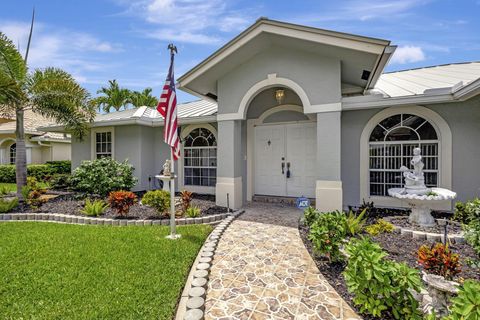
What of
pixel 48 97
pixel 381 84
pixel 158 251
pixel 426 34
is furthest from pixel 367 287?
pixel 48 97

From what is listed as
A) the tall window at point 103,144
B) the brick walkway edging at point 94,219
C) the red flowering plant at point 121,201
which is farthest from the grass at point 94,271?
the tall window at point 103,144

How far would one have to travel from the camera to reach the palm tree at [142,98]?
2925 cm

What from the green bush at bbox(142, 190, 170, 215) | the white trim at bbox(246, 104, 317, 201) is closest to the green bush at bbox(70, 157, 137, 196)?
the green bush at bbox(142, 190, 170, 215)

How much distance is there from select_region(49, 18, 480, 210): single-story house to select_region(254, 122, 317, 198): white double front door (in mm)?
37

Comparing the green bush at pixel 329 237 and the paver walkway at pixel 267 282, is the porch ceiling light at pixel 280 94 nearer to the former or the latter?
the paver walkway at pixel 267 282

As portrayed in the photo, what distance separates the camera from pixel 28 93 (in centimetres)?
935

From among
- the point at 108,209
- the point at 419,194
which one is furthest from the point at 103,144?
the point at 419,194

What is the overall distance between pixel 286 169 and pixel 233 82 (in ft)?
12.2

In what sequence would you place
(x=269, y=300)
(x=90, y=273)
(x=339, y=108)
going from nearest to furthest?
1. (x=269, y=300)
2. (x=90, y=273)
3. (x=339, y=108)

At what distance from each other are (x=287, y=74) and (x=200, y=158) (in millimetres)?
5328

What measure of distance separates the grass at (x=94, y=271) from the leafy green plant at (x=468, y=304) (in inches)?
119

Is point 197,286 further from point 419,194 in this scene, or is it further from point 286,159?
point 286,159

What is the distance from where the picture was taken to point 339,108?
7.11 meters

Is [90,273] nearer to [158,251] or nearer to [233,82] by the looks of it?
[158,251]
